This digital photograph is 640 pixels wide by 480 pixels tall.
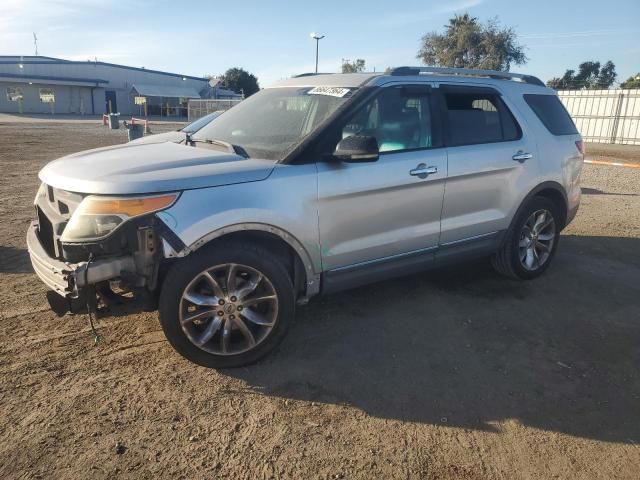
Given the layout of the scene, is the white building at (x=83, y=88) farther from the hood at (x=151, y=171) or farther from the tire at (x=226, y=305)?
the tire at (x=226, y=305)

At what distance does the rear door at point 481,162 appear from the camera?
13.6 ft

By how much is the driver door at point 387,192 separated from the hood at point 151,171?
57cm

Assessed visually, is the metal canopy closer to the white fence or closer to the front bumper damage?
the white fence

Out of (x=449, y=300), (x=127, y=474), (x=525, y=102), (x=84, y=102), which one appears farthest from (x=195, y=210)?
(x=84, y=102)

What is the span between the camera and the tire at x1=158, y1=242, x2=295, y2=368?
3.02m

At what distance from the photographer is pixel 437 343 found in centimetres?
370

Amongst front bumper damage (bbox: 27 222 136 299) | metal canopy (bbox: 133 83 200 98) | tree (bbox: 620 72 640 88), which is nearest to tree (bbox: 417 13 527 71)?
tree (bbox: 620 72 640 88)

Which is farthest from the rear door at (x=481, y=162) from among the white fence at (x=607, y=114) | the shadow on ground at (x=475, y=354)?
the white fence at (x=607, y=114)

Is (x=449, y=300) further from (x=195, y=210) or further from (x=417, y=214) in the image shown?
(x=195, y=210)

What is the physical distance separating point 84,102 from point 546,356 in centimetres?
6166

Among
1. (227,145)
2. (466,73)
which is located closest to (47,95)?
(227,145)

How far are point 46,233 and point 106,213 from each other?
87 centimetres

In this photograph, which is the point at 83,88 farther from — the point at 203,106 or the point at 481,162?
the point at 481,162

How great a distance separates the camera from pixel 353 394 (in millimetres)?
3045
